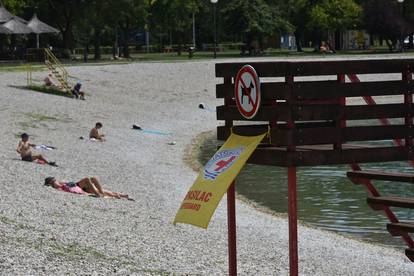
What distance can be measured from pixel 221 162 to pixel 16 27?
56.6m

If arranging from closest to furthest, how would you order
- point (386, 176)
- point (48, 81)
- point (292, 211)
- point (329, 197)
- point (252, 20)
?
point (292, 211) < point (386, 176) < point (329, 197) < point (48, 81) < point (252, 20)

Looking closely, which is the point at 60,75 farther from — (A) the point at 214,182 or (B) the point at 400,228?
(A) the point at 214,182

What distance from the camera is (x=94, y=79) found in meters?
55.9

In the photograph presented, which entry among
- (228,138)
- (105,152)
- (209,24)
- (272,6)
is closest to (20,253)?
(228,138)

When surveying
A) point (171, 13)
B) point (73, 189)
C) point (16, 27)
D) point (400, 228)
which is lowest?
point (73, 189)

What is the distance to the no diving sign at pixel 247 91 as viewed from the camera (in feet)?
30.2

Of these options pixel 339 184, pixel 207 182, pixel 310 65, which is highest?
pixel 310 65

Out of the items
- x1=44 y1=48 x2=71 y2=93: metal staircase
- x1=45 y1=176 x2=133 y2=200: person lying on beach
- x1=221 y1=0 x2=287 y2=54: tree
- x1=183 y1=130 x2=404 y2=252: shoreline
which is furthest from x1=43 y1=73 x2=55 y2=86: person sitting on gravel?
x1=221 y1=0 x2=287 y2=54: tree

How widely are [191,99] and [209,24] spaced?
49.0m

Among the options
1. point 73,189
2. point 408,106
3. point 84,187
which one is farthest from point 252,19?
point 408,106

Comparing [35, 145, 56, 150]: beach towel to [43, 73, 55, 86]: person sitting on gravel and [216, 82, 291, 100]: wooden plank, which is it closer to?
[43, 73, 55, 86]: person sitting on gravel

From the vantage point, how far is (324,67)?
30.9 ft

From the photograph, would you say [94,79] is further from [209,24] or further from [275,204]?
[209,24]

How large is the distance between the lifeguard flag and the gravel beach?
379 cm
